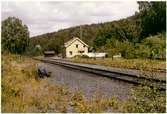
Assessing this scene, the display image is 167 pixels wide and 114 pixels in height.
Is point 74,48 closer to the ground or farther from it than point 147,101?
farther from it

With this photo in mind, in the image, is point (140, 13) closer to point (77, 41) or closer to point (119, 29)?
point (119, 29)

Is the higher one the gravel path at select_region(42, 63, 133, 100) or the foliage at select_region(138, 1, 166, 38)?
the foliage at select_region(138, 1, 166, 38)

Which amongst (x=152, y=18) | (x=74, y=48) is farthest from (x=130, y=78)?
(x=74, y=48)

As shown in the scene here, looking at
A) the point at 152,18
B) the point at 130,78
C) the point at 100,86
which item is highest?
the point at 152,18

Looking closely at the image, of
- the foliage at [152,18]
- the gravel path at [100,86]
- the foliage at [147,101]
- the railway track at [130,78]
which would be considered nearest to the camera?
the foliage at [147,101]

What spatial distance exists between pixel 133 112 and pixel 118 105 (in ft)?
5.94

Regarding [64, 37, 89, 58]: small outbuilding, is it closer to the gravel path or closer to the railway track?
the railway track

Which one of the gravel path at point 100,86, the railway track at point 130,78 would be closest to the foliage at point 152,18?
the railway track at point 130,78

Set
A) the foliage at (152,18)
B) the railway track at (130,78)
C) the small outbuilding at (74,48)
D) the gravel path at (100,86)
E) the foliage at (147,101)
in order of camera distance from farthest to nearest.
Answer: the small outbuilding at (74,48) → the foliage at (152,18) → the gravel path at (100,86) → the railway track at (130,78) → the foliage at (147,101)

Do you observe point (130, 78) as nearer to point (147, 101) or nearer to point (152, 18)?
point (147, 101)

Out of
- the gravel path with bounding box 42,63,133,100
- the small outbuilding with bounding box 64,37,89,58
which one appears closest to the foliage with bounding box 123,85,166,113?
the gravel path with bounding box 42,63,133,100

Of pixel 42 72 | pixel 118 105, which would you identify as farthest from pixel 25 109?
pixel 42 72

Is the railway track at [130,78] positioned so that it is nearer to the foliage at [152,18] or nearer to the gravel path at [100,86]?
the gravel path at [100,86]

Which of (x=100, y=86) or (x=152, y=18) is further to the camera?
(x=152, y=18)
